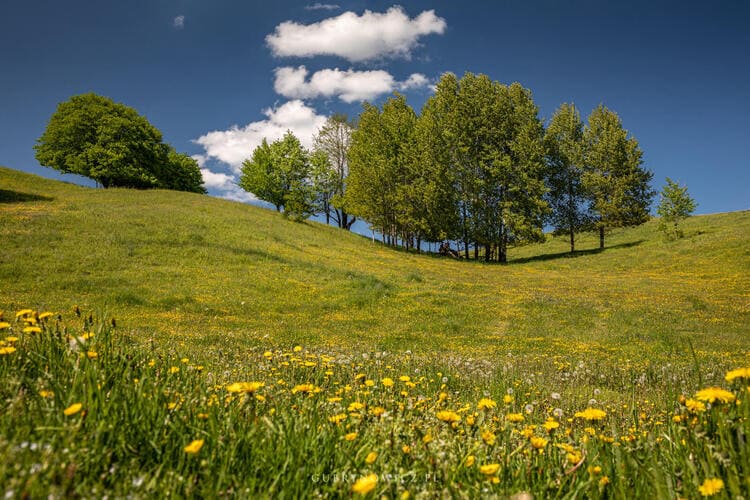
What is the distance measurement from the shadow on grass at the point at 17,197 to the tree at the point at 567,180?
51704 mm

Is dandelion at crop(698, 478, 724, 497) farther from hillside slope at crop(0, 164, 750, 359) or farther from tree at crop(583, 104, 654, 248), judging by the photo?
tree at crop(583, 104, 654, 248)

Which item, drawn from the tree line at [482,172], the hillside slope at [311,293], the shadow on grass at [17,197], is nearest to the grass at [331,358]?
the hillside slope at [311,293]

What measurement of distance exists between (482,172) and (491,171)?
2400 mm

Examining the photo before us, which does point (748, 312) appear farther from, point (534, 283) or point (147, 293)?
point (147, 293)

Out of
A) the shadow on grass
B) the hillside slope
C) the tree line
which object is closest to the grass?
the hillside slope

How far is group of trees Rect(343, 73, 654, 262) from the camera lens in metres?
48.3

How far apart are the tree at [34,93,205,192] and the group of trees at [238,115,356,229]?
14624 millimetres

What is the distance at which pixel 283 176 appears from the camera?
5388 centimetres

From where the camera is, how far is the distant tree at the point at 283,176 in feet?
164

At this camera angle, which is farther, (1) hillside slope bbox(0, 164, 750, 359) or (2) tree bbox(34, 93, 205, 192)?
(2) tree bbox(34, 93, 205, 192)

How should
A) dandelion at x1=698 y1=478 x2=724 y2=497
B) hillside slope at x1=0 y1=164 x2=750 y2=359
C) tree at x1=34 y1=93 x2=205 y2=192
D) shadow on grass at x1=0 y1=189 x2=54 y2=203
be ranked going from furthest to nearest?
tree at x1=34 y1=93 x2=205 y2=192 < shadow on grass at x1=0 y1=189 x2=54 y2=203 < hillside slope at x1=0 y1=164 x2=750 y2=359 < dandelion at x1=698 y1=478 x2=724 y2=497

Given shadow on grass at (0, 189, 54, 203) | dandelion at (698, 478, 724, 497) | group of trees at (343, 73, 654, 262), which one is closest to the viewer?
dandelion at (698, 478, 724, 497)

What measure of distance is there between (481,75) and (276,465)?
5459cm

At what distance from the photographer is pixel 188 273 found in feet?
70.8
